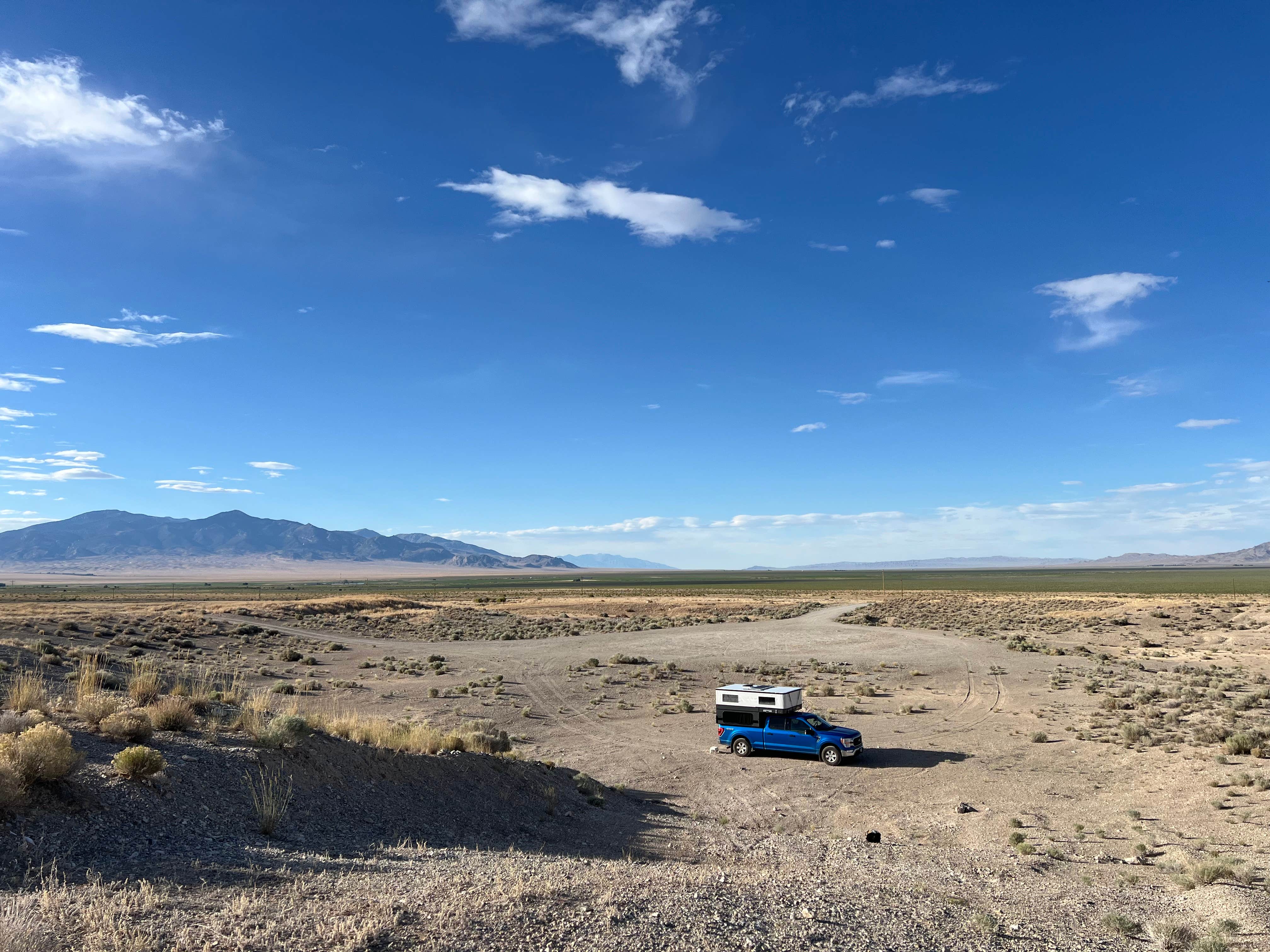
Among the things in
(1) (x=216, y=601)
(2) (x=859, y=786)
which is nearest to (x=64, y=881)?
(2) (x=859, y=786)

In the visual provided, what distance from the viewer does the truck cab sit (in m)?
22.3

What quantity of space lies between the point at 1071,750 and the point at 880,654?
24.7m

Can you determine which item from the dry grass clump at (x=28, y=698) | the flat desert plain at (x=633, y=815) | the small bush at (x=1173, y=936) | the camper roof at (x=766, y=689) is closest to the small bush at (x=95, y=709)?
the flat desert plain at (x=633, y=815)

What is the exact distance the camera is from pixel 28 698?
12.1 metres

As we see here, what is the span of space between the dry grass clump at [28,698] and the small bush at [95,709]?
475 mm

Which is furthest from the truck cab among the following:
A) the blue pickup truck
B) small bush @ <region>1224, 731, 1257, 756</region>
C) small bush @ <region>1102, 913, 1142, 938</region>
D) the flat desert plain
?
small bush @ <region>1102, 913, 1142, 938</region>

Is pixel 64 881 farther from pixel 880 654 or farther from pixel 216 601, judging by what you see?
pixel 216 601

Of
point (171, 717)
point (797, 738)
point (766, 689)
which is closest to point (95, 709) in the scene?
point (171, 717)

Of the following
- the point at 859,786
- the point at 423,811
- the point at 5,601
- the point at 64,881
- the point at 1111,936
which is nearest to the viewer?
the point at 64,881

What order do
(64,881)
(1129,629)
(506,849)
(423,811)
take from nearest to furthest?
(64,881), (506,849), (423,811), (1129,629)

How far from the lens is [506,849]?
11750 mm

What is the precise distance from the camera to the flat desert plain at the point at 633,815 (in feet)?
23.9

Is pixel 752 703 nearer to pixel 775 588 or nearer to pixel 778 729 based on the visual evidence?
pixel 778 729

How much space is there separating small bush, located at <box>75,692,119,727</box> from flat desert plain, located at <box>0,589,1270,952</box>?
7cm
